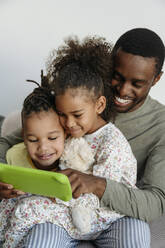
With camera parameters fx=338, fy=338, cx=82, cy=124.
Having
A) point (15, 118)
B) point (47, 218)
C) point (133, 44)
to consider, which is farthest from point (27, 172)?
point (15, 118)

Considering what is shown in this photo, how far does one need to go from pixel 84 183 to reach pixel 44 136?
24 centimetres

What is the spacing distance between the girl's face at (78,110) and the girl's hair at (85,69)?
0.02 m

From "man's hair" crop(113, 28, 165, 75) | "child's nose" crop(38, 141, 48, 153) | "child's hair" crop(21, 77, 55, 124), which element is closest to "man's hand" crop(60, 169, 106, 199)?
"child's nose" crop(38, 141, 48, 153)

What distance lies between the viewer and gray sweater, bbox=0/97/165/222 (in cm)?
121

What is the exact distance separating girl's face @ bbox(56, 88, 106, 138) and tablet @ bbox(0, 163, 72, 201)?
0.28 m

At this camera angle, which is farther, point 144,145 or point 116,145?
point 144,145

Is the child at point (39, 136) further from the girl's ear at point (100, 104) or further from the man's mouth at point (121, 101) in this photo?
the man's mouth at point (121, 101)

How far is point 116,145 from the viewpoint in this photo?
1217 millimetres

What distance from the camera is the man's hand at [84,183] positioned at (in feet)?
3.66

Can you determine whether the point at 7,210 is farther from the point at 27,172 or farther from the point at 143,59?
the point at 143,59

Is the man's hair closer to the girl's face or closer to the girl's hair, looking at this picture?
the girl's hair

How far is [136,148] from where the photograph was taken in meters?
1.54

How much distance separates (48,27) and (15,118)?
2.38ft

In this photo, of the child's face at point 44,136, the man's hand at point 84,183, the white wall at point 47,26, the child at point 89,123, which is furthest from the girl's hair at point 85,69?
the white wall at point 47,26
